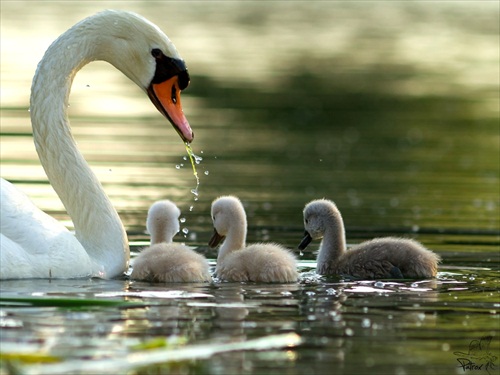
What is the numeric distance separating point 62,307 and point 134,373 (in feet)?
5.82

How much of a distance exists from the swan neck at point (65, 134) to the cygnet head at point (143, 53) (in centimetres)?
7

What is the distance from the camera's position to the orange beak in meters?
11.0

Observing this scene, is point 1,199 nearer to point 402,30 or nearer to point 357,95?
point 357,95

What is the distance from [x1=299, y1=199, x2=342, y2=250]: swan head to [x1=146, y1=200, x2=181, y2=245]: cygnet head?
1139mm

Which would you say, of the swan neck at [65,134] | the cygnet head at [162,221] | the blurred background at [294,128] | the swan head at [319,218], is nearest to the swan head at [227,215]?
the cygnet head at [162,221]

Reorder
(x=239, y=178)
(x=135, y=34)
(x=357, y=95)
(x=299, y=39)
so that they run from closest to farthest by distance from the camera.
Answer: (x=135, y=34)
(x=239, y=178)
(x=357, y=95)
(x=299, y=39)

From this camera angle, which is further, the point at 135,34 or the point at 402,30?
the point at 402,30

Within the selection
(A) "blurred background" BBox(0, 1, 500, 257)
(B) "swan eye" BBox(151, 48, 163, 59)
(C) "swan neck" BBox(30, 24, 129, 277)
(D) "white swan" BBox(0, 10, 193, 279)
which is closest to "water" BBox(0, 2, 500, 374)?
(A) "blurred background" BBox(0, 1, 500, 257)

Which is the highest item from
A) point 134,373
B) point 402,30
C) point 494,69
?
point 402,30

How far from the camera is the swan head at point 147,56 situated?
35.8 feet

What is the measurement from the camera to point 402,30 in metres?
43.7

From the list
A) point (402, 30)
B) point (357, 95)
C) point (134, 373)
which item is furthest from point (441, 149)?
point (402, 30)

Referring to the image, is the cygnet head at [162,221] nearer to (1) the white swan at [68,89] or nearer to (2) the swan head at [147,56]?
(1) the white swan at [68,89]

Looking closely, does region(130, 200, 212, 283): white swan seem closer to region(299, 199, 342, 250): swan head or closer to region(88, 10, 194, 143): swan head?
Result: region(88, 10, 194, 143): swan head
